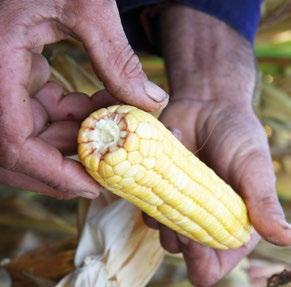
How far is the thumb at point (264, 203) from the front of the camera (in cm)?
101

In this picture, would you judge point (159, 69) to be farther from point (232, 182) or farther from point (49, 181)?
point (49, 181)

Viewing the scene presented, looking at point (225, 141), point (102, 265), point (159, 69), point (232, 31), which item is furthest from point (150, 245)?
point (159, 69)

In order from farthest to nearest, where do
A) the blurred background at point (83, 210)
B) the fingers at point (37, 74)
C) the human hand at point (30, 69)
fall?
the blurred background at point (83, 210) < the fingers at point (37, 74) < the human hand at point (30, 69)

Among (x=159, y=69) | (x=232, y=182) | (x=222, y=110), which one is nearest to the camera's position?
(x=232, y=182)

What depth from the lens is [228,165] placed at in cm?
114

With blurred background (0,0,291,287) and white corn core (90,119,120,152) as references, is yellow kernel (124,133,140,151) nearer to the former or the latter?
white corn core (90,119,120,152)

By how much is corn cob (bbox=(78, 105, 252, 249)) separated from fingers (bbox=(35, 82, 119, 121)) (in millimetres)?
119

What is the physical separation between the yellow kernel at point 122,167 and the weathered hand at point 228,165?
31 centimetres

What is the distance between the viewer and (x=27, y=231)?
1.51m

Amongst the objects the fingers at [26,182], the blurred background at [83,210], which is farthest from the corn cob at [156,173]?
the blurred background at [83,210]

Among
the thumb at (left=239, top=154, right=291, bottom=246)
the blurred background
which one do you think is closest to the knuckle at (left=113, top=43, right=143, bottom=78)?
the thumb at (left=239, top=154, right=291, bottom=246)

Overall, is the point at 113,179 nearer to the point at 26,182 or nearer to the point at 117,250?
the point at 26,182

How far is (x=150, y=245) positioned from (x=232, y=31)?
0.51 metres

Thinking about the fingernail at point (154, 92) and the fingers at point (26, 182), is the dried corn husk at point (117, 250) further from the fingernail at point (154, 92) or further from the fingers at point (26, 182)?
the fingernail at point (154, 92)
